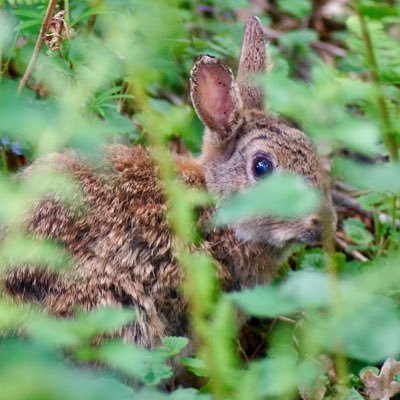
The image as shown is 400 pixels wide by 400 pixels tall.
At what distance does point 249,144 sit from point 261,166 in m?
0.20

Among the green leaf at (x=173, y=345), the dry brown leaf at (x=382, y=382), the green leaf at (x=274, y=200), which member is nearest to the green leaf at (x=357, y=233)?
the dry brown leaf at (x=382, y=382)

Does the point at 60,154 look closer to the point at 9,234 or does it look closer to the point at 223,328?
the point at 9,234

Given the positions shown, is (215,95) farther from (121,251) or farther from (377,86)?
(377,86)

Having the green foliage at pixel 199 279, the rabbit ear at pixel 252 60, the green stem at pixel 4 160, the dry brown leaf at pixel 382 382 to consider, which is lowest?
the dry brown leaf at pixel 382 382

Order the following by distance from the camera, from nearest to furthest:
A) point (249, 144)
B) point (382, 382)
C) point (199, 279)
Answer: point (199, 279)
point (382, 382)
point (249, 144)

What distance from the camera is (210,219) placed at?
16.9ft

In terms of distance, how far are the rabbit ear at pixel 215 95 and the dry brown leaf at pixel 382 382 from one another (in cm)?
178

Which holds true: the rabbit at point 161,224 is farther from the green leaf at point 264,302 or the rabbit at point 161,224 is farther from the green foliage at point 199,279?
the green leaf at point 264,302

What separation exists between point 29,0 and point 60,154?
845 mm

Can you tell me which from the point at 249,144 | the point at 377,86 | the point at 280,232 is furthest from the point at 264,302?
the point at 249,144

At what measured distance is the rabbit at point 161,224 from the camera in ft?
15.0

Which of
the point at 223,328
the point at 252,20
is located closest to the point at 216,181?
the point at 252,20

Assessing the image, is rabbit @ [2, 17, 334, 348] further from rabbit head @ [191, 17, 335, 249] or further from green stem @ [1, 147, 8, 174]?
green stem @ [1, 147, 8, 174]

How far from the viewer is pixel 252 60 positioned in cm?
585
